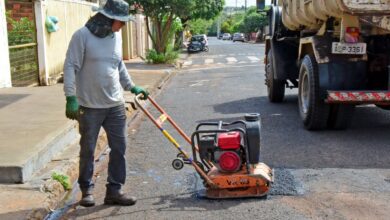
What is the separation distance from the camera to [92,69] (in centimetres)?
487

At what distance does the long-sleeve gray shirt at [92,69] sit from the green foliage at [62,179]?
1106 millimetres

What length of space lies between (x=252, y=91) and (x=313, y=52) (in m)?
5.49

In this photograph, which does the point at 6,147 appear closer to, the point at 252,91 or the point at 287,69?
the point at 287,69

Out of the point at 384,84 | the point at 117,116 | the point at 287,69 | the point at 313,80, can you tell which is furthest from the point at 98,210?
the point at 287,69

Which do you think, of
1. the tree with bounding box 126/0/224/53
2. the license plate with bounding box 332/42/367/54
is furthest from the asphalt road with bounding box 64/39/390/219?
Answer: the tree with bounding box 126/0/224/53

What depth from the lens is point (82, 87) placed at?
4.93 m

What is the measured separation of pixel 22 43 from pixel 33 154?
8.05m

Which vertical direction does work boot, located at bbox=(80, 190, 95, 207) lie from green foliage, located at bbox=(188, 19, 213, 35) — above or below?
above

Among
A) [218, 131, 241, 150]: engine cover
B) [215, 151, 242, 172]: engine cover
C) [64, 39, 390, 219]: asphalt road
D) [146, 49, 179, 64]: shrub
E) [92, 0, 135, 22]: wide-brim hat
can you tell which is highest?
[92, 0, 135, 22]: wide-brim hat

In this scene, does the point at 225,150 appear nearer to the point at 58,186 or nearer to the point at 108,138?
the point at 108,138

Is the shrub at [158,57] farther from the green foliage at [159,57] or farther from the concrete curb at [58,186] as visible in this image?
the concrete curb at [58,186]

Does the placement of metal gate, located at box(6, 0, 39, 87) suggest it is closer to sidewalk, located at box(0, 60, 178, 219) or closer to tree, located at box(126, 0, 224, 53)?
sidewalk, located at box(0, 60, 178, 219)

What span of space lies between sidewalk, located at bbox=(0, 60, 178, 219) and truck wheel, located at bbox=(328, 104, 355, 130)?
3.23 metres

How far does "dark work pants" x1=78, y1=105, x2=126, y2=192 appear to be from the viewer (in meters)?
4.95
